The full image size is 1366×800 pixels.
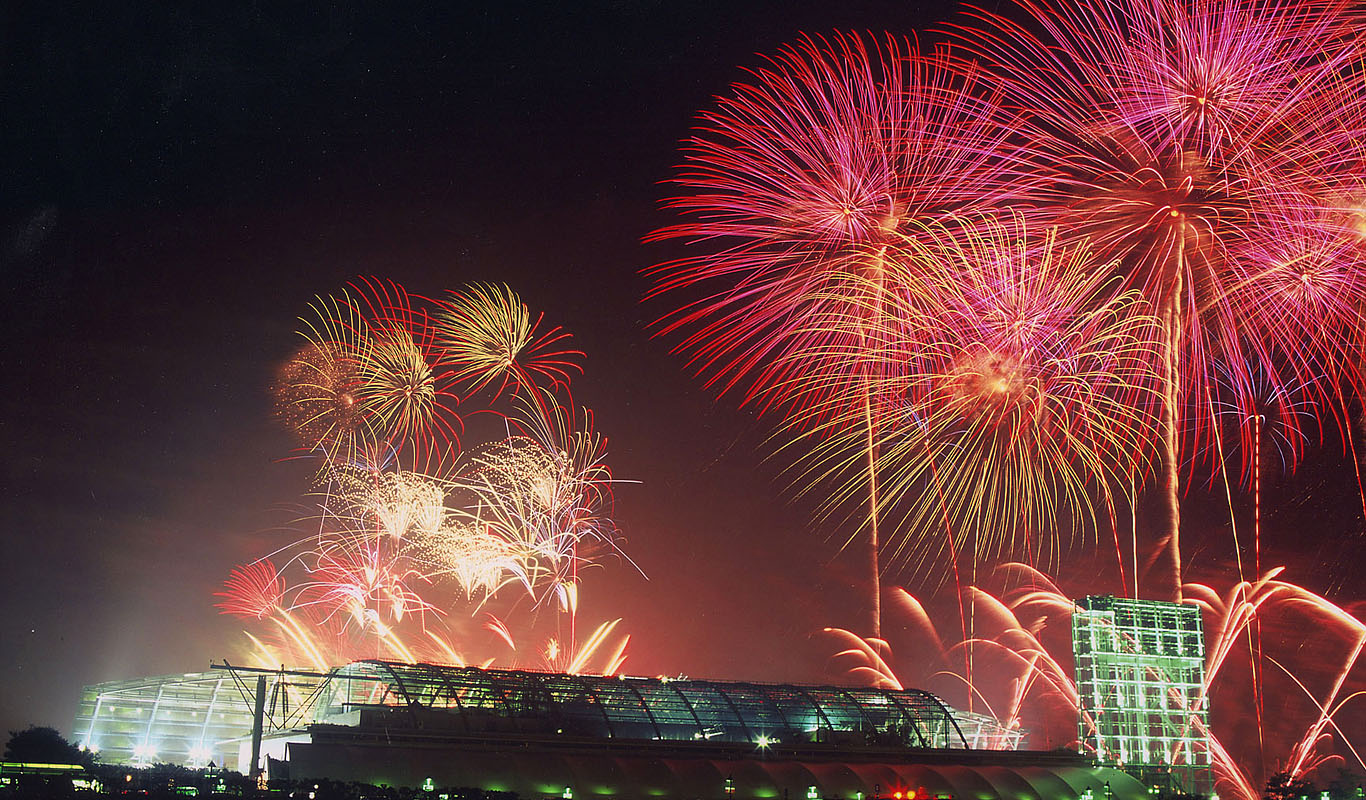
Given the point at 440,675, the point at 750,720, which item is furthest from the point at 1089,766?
the point at 440,675

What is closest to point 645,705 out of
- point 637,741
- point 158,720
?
point 637,741

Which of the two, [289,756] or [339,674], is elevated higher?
[339,674]

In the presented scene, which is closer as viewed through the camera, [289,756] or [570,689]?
[289,756]

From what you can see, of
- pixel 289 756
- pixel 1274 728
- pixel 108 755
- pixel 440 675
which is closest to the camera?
pixel 289 756

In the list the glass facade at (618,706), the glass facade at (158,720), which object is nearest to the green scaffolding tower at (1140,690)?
the glass facade at (618,706)

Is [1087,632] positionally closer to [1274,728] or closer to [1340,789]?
[1340,789]

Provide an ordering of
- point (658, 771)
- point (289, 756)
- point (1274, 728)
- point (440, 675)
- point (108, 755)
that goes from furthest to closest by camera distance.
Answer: point (1274, 728), point (108, 755), point (440, 675), point (658, 771), point (289, 756)

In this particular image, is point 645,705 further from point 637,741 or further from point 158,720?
point 158,720

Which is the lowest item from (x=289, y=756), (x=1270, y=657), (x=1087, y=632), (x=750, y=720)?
(x=289, y=756)
